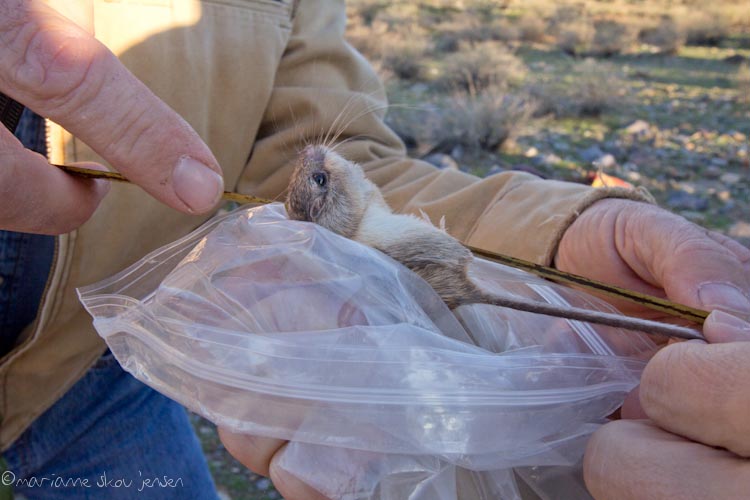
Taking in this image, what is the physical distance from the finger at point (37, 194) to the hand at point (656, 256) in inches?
45.8

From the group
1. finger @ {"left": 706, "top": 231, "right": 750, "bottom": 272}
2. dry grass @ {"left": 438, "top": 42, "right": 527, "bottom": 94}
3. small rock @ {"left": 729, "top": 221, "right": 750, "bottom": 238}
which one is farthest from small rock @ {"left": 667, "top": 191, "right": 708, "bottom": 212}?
finger @ {"left": 706, "top": 231, "right": 750, "bottom": 272}

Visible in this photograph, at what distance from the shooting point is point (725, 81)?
861 cm

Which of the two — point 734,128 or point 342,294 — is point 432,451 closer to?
point 342,294

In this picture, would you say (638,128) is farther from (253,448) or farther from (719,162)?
(253,448)

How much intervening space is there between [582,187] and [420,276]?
2.39 feet

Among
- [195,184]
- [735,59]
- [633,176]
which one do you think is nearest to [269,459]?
[195,184]

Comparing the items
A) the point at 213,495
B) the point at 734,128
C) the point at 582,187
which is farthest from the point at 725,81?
the point at 213,495

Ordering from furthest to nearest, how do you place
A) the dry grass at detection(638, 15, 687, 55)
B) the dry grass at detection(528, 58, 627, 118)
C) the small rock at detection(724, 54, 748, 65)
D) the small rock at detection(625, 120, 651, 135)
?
the dry grass at detection(638, 15, 687, 55)
the small rock at detection(724, 54, 748, 65)
the dry grass at detection(528, 58, 627, 118)
the small rock at detection(625, 120, 651, 135)

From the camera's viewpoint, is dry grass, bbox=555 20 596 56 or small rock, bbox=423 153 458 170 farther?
dry grass, bbox=555 20 596 56

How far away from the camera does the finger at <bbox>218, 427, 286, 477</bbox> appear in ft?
3.47

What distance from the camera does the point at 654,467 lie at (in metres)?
0.91

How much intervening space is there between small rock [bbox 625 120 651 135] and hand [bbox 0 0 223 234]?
628 centimetres

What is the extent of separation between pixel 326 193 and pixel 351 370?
0.56m

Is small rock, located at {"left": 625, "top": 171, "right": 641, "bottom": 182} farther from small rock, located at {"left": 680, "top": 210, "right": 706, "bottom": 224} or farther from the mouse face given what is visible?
the mouse face
